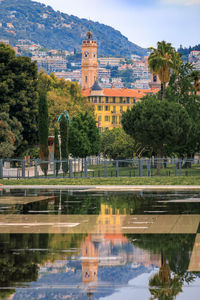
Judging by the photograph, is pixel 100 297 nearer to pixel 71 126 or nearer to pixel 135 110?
pixel 135 110

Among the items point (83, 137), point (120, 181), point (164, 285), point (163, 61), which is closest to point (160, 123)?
point (163, 61)

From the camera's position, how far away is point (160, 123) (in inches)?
2761

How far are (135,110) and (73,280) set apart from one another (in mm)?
59294

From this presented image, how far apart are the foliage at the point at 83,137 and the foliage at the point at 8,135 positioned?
24498 mm

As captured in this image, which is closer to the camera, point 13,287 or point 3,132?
point 13,287

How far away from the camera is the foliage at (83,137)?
98.8m

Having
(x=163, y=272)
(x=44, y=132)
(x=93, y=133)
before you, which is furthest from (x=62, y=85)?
(x=163, y=272)

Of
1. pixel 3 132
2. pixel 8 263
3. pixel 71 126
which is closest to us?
pixel 8 263

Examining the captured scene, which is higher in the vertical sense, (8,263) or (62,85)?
(62,85)

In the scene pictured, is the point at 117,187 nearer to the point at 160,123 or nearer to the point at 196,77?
the point at 160,123

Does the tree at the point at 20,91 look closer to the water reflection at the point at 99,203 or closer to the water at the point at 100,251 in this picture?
the water reflection at the point at 99,203

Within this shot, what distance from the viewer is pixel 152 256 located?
676 inches

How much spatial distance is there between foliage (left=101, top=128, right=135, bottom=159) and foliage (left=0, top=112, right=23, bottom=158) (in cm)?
2898

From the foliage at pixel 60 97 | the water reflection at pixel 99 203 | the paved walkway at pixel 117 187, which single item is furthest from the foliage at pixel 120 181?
the foliage at pixel 60 97
